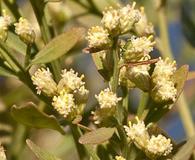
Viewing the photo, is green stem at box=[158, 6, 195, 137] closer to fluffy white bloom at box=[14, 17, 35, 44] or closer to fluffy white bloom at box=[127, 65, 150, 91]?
fluffy white bloom at box=[127, 65, 150, 91]

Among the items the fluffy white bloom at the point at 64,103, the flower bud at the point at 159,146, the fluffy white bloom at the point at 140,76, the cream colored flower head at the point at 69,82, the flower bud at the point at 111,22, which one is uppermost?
the flower bud at the point at 111,22

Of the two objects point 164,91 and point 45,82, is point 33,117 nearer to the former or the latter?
point 45,82

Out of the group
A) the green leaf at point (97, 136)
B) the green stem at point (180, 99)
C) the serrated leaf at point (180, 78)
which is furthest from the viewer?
the green stem at point (180, 99)

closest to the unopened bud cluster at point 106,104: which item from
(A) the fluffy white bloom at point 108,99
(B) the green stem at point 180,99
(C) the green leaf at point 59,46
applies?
(A) the fluffy white bloom at point 108,99

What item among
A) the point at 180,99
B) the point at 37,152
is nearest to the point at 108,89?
the point at 37,152

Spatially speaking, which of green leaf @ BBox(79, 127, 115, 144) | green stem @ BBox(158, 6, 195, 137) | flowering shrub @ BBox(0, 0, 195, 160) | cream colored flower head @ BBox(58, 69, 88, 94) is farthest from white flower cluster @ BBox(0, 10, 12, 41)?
Answer: green stem @ BBox(158, 6, 195, 137)

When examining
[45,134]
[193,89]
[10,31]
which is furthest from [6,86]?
[10,31]

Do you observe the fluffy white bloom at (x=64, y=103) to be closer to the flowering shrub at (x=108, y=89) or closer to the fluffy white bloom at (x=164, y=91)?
the flowering shrub at (x=108, y=89)
